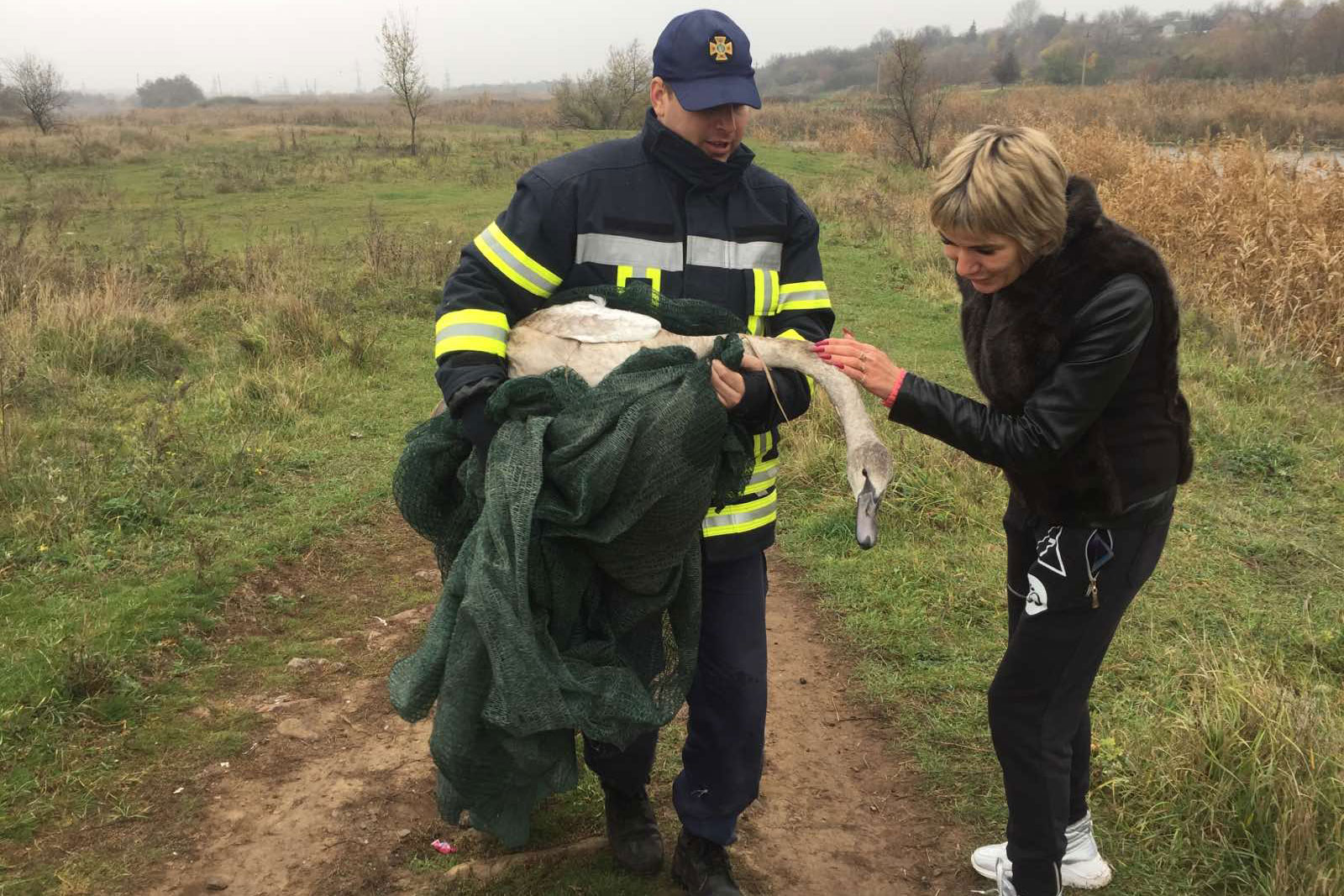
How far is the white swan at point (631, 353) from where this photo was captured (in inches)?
97.9

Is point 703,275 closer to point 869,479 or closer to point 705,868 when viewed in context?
point 869,479

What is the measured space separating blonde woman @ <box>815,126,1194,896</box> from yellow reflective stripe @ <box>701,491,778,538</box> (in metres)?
0.47

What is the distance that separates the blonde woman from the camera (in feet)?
7.63

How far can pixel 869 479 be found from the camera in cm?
247

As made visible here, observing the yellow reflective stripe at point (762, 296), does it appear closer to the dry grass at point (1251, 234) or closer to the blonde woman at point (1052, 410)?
the blonde woman at point (1052, 410)

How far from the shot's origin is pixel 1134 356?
7.59 feet

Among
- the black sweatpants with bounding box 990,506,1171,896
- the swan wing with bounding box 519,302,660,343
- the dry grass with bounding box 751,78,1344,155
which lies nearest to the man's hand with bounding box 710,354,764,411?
the swan wing with bounding box 519,302,660,343

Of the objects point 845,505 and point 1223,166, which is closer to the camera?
point 845,505

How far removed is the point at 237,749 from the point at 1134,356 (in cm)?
343

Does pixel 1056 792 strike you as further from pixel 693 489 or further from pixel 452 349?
pixel 452 349

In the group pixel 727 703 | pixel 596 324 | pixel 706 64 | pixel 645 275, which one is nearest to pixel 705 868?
pixel 727 703

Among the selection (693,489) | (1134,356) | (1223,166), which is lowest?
(693,489)

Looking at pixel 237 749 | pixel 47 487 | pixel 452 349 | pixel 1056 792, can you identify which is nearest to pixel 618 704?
pixel 452 349

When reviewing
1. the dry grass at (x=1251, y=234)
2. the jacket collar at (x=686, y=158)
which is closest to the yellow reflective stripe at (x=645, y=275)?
the jacket collar at (x=686, y=158)
